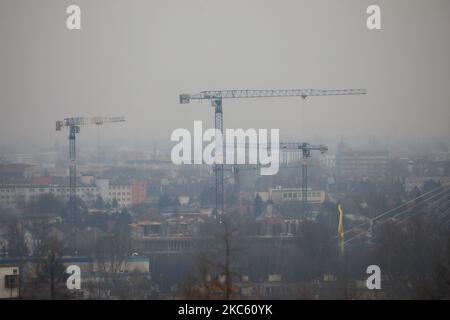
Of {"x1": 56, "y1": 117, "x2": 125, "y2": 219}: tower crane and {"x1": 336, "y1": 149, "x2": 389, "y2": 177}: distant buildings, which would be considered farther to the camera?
{"x1": 336, "y1": 149, "x2": 389, "y2": 177}: distant buildings

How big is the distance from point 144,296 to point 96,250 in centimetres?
344

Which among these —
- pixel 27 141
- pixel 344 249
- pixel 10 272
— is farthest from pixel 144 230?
pixel 27 141

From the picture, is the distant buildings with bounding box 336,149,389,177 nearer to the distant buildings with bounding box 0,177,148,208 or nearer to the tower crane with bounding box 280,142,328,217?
the tower crane with bounding box 280,142,328,217

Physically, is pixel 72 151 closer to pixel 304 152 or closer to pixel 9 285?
pixel 304 152

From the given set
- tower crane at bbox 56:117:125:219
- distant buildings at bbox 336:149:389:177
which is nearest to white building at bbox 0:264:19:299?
tower crane at bbox 56:117:125:219

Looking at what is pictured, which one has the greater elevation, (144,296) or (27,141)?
(27,141)

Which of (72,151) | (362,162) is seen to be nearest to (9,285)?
(72,151)

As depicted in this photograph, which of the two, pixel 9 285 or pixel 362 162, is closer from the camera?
pixel 9 285

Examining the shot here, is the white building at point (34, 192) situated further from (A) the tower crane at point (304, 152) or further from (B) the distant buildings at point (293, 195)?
(A) the tower crane at point (304, 152)

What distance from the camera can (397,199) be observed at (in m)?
23.5

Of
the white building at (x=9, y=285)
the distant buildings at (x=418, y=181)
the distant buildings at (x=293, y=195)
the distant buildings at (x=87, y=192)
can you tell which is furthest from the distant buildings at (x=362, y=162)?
the white building at (x=9, y=285)

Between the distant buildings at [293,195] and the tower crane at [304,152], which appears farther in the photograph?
the distant buildings at [293,195]

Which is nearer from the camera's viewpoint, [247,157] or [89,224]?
[89,224]

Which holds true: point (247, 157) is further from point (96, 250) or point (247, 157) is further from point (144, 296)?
point (144, 296)
